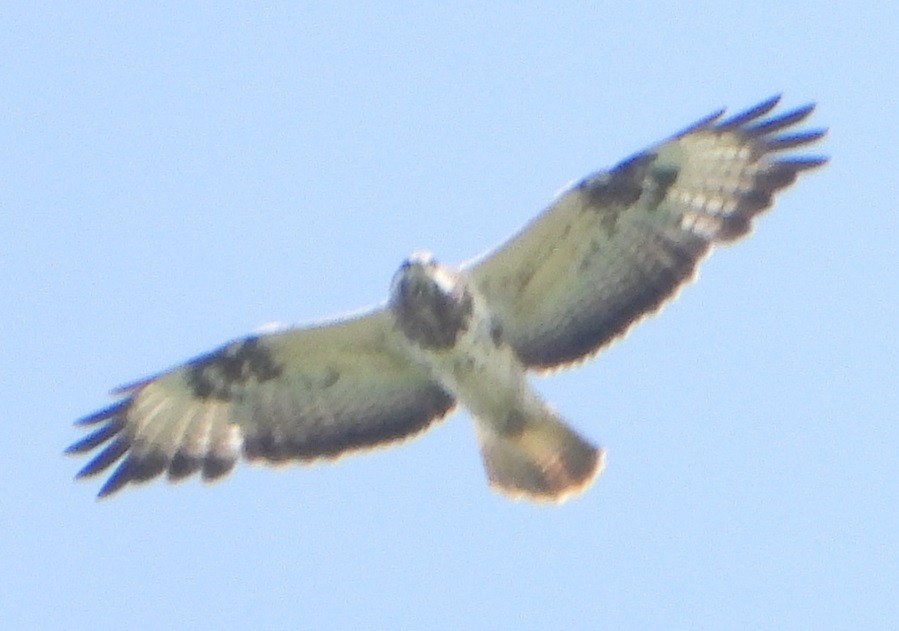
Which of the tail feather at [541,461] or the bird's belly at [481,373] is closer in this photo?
the bird's belly at [481,373]

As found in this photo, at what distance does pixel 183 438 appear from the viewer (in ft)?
43.5

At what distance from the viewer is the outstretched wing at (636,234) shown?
12.7 meters

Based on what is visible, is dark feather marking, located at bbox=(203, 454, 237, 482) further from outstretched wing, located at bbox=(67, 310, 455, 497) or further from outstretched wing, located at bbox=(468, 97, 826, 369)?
outstretched wing, located at bbox=(468, 97, 826, 369)

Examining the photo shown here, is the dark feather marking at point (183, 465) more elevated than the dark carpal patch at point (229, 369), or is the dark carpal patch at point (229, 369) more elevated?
the dark carpal patch at point (229, 369)

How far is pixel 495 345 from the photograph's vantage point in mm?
12672

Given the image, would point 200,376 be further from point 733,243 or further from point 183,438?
point 733,243

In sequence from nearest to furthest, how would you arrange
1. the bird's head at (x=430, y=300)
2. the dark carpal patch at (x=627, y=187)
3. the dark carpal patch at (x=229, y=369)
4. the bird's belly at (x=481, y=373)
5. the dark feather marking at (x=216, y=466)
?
1. the bird's head at (x=430, y=300)
2. the bird's belly at (x=481, y=373)
3. the dark carpal patch at (x=627, y=187)
4. the dark carpal patch at (x=229, y=369)
5. the dark feather marking at (x=216, y=466)

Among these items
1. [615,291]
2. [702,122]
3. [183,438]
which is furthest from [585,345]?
[183,438]

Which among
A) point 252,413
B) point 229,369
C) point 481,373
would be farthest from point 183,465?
point 481,373

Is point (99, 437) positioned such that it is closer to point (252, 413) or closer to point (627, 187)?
point (252, 413)

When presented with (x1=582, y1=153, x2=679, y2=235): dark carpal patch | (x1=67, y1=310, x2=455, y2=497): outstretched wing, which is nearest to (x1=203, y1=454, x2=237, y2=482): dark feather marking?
(x1=67, y1=310, x2=455, y2=497): outstretched wing

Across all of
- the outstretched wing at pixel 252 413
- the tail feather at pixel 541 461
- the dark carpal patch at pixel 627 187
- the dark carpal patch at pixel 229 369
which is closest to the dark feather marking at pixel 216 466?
the outstretched wing at pixel 252 413

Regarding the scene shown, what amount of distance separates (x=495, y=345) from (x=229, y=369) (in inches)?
57.4

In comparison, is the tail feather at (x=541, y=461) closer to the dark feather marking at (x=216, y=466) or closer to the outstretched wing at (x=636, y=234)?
the outstretched wing at (x=636, y=234)
